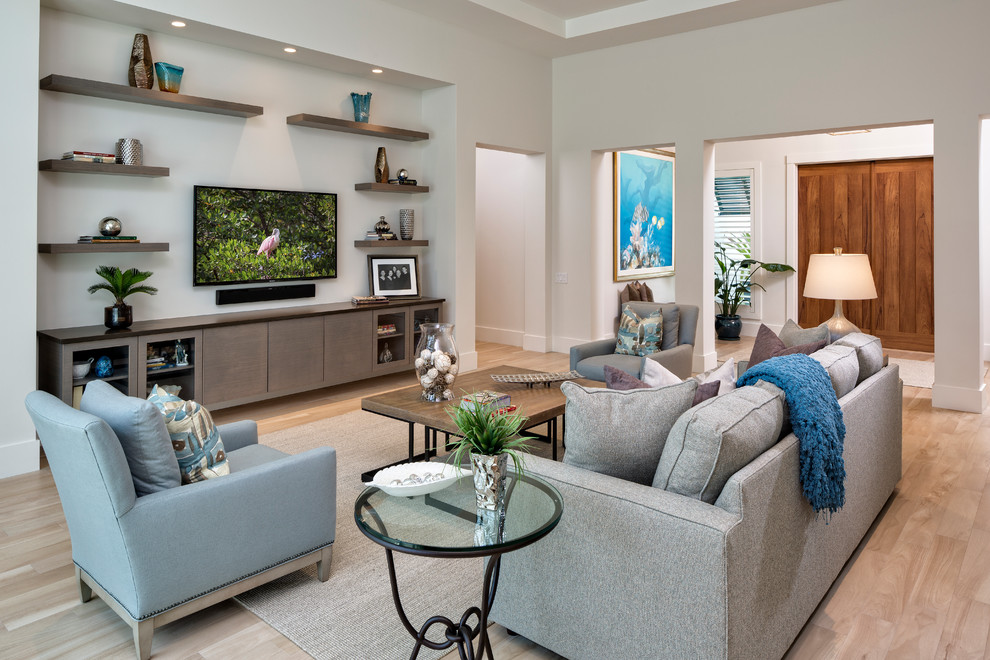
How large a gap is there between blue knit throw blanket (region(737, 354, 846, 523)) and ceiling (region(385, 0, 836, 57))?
4.35 meters

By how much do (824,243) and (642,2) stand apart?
12.2 ft

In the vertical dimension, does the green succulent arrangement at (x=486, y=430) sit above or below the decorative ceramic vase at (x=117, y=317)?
below

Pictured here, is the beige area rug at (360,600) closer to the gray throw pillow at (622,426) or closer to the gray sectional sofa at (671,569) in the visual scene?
the gray sectional sofa at (671,569)

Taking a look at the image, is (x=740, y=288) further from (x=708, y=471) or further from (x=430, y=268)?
(x=708, y=471)

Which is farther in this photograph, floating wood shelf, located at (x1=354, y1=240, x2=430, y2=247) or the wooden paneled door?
the wooden paneled door

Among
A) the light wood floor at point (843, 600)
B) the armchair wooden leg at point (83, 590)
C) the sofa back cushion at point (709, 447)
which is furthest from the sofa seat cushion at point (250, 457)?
the sofa back cushion at point (709, 447)

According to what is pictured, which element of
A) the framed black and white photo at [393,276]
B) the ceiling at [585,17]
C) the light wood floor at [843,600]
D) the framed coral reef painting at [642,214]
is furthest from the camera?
the framed coral reef painting at [642,214]

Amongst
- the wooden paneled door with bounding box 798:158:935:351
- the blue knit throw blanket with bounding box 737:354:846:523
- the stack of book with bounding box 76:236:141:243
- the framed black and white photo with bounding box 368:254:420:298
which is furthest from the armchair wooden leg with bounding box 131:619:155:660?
the wooden paneled door with bounding box 798:158:935:351

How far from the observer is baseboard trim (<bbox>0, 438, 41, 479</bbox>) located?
3.76 m

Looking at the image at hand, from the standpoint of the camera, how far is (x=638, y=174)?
8.11 meters

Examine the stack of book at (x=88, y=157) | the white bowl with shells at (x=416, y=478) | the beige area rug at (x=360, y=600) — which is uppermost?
the stack of book at (x=88, y=157)

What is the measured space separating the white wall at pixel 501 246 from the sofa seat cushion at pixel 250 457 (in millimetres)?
5395

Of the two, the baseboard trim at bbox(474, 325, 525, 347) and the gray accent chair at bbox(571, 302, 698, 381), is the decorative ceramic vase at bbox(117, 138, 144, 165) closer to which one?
the gray accent chair at bbox(571, 302, 698, 381)

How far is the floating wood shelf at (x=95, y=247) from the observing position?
13.5ft
